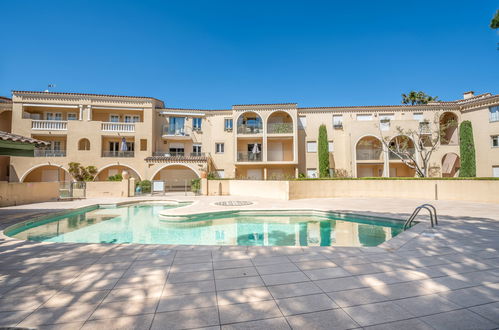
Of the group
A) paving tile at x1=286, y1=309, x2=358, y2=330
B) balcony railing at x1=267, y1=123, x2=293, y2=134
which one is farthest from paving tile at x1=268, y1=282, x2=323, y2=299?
balcony railing at x1=267, y1=123, x2=293, y2=134

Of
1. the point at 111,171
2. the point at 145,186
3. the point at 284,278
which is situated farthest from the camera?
the point at 111,171

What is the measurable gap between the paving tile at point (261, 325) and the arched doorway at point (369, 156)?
22.4 m

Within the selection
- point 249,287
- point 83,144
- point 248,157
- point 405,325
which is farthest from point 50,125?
point 405,325

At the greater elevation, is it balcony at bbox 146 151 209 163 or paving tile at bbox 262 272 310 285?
balcony at bbox 146 151 209 163

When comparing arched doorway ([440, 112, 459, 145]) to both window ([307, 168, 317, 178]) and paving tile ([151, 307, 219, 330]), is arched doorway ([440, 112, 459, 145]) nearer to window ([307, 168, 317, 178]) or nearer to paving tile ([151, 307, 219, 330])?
window ([307, 168, 317, 178])

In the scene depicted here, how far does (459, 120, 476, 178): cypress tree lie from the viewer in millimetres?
20359

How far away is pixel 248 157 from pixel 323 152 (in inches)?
298

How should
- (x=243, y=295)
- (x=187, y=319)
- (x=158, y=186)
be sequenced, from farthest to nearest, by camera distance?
(x=158, y=186)
(x=243, y=295)
(x=187, y=319)

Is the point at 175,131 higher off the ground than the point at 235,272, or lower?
higher

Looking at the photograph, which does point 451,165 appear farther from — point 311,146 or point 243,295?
point 243,295

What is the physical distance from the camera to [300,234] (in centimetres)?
807

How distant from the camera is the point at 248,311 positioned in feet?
8.55

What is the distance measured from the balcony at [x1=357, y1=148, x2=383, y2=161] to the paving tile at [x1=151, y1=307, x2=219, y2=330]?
23206 mm

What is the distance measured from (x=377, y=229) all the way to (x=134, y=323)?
8.33m
